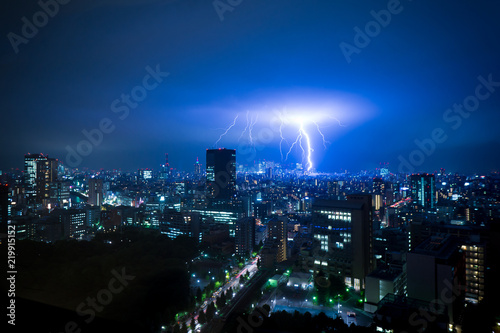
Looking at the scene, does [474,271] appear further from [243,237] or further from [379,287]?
[243,237]

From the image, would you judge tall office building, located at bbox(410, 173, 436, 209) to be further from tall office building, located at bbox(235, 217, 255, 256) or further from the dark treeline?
the dark treeline

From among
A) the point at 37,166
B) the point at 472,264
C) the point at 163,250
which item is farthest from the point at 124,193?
the point at 472,264

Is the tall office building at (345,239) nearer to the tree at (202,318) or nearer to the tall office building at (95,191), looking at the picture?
the tree at (202,318)

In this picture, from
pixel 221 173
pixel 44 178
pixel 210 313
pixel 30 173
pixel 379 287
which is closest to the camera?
pixel 210 313

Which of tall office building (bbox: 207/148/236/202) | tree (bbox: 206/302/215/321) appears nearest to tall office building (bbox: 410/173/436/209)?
tall office building (bbox: 207/148/236/202)

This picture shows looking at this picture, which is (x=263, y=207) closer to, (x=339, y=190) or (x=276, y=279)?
(x=339, y=190)

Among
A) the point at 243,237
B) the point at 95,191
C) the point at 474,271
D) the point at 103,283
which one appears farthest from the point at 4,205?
the point at 474,271
